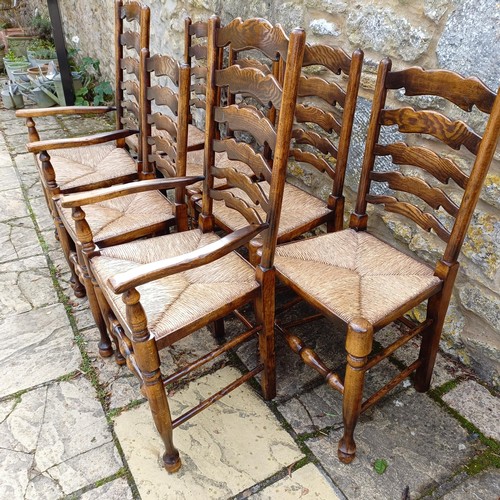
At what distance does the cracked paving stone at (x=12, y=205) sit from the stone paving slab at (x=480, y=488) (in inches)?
105

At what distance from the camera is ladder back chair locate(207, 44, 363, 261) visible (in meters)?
1.72

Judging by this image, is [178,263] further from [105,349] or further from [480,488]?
[480,488]

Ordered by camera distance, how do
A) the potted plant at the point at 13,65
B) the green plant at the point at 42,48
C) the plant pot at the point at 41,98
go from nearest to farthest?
the plant pot at the point at 41,98 < the potted plant at the point at 13,65 < the green plant at the point at 42,48

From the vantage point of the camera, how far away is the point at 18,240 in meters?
2.72

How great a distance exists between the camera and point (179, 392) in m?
1.82

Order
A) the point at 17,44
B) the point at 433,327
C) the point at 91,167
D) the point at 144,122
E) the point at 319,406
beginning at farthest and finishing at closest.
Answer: the point at 17,44 < the point at 91,167 < the point at 144,122 < the point at 319,406 < the point at 433,327

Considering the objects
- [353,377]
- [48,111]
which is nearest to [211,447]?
[353,377]

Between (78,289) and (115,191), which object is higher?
(115,191)

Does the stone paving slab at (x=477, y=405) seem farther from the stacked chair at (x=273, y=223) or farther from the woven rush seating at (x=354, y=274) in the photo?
the woven rush seating at (x=354, y=274)

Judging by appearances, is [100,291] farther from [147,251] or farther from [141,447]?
[141,447]

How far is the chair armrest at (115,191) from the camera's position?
5.31ft

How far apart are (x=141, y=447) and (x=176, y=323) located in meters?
0.52

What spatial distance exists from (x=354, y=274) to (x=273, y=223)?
35 cm

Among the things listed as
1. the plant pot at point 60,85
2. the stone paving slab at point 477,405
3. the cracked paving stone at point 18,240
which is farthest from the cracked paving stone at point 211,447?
the plant pot at point 60,85
